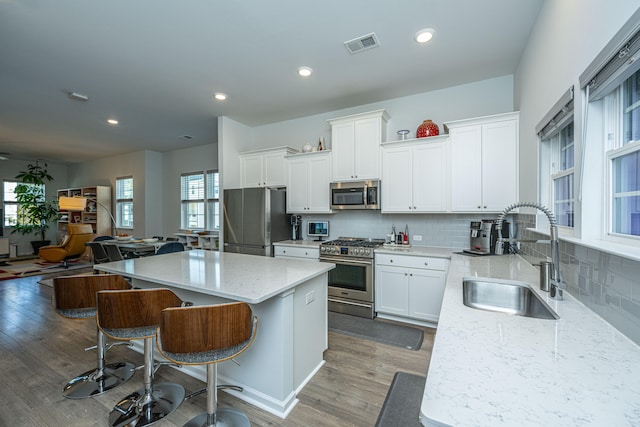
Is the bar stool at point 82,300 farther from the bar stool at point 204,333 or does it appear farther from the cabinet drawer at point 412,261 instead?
the cabinet drawer at point 412,261

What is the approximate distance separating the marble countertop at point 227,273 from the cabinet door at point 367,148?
70.1 inches

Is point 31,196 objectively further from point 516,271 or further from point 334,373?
point 516,271

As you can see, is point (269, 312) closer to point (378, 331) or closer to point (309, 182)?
point (378, 331)

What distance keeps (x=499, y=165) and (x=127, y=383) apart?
4.10 metres

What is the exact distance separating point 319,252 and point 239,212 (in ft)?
4.96

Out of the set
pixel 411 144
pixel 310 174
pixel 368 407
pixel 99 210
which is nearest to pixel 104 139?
pixel 99 210

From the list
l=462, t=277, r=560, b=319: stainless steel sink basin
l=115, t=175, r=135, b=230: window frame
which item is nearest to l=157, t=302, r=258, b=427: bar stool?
l=462, t=277, r=560, b=319: stainless steel sink basin

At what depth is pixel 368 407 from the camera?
1.90 metres

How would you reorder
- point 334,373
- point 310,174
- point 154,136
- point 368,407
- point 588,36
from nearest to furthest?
point 588,36 < point 368,407 < point 334,373 < point 310,174 < point 154,136

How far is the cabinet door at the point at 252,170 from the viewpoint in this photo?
4629mm

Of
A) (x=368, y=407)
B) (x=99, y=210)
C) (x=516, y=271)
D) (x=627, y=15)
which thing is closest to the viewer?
(x=627, y=15)

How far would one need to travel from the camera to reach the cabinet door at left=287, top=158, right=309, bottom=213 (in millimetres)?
4234

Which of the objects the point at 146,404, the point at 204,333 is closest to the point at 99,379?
the point at 146,404

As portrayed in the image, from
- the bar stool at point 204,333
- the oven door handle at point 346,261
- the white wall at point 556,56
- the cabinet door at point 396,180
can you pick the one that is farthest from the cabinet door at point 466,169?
the bar stool at point 204,333
